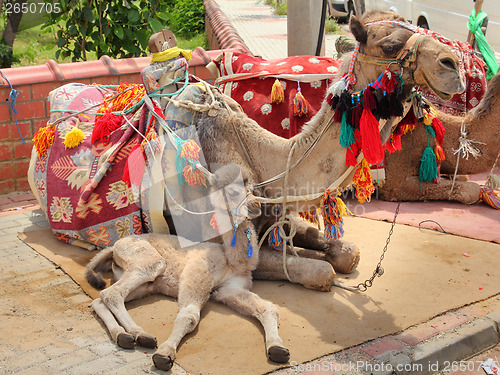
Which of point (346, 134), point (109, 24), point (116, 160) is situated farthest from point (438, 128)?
point (109, 24)

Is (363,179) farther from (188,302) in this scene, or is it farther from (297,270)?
(188,302)

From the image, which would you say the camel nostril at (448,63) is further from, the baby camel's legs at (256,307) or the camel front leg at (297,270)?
the baby camel's legs at (256,307)

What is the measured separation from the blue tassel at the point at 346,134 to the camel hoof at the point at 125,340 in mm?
1887

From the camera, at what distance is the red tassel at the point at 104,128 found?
5.40 meters

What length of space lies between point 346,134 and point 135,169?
5.89 feet

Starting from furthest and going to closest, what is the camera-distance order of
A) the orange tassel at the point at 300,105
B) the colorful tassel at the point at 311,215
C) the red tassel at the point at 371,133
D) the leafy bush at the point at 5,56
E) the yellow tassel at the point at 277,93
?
the leafy bush at the point at 5,56 → the yellow tassel at the point at 277,93 → the orange tassel at the point at 300,105 → the colorful tassel at the point at 311,215 → the red tassel at the point at 371,133

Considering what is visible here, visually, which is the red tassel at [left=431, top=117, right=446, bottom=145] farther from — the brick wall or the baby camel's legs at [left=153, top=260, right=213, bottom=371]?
the brick wall

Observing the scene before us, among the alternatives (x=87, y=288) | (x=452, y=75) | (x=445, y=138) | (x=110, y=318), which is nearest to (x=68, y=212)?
(x=87, y=288)

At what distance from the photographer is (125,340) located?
3891 millimetres

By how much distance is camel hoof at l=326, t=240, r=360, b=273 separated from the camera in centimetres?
489

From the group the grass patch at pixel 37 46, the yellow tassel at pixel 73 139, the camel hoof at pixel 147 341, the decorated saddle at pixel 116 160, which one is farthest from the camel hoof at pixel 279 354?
the grass patch at pixel 37 46

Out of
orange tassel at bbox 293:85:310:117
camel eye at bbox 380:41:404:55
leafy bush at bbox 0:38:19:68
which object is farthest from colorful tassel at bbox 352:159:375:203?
leafy bush at bbox 0:38:19:68

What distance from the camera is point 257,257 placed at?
15.1ft

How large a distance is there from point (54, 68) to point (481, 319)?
501cm
